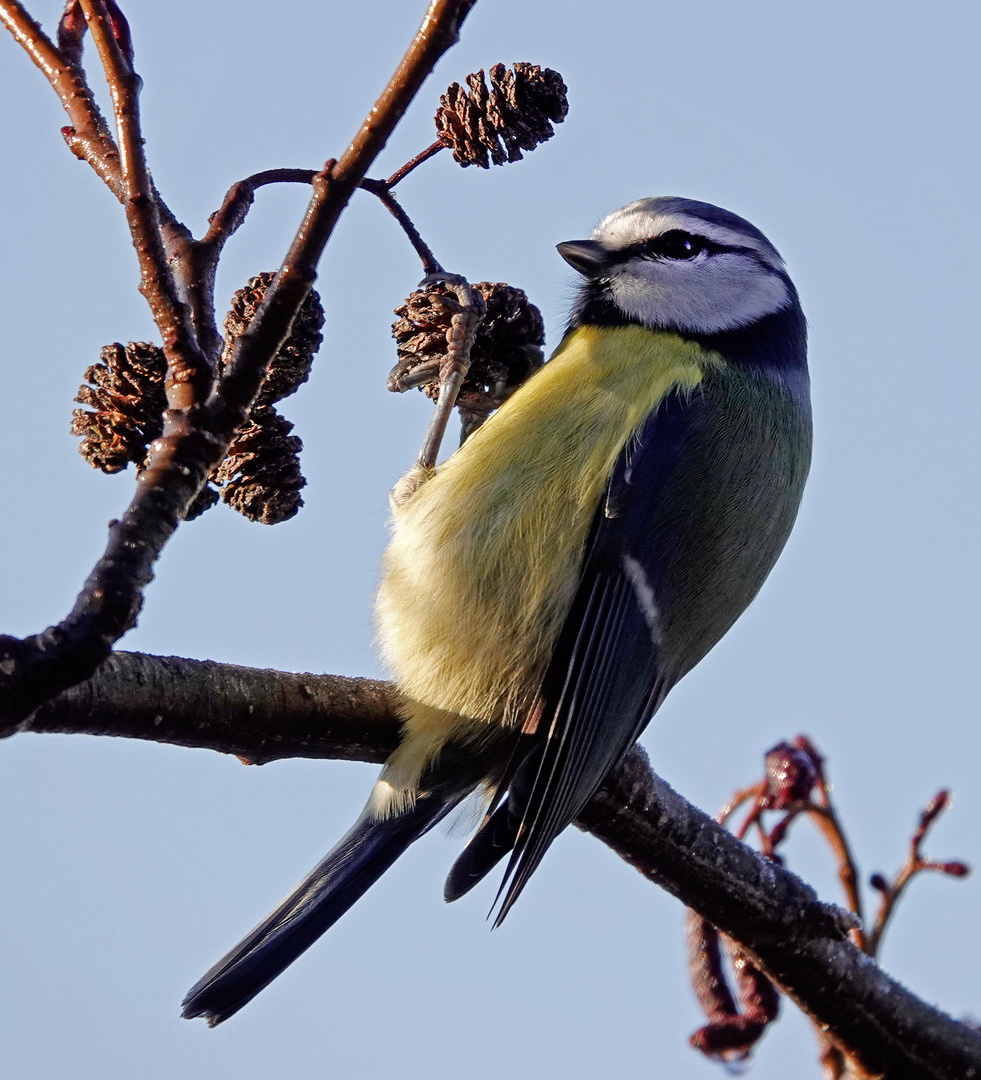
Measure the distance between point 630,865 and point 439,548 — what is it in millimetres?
687

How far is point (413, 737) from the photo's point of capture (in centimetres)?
214

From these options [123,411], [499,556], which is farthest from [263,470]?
[499,556]

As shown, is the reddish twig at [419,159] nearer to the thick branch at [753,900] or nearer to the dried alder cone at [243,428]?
the dried alder cone at [243,428]

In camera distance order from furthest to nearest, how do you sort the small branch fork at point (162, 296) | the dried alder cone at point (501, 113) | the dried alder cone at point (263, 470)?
1. the dried alder cone at point (263, 470)
2. the dried alder cone at point (501, 113)
3. the small branch fork at point (162, 296)

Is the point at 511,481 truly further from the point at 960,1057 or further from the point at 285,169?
the point at 960,1057

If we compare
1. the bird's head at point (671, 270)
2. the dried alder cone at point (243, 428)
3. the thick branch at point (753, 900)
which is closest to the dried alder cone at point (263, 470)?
the dried alder cone at point (243, 428)

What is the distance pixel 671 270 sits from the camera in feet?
8.48

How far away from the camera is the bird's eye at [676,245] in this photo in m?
2.61

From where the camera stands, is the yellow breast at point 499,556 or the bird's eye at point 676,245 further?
the bird's eye at point 676,245

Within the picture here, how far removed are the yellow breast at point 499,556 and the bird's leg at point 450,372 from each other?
0.13m

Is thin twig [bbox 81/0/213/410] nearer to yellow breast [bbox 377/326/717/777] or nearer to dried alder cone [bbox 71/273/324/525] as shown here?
dried alder cone [bbox 71/273/324/525]

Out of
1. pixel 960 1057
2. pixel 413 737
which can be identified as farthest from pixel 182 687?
pixel 960 1057

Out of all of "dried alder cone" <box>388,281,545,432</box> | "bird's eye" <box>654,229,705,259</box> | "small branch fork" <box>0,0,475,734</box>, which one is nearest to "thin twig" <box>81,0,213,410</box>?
"small branch fork" <box>0,0,475,734</box>

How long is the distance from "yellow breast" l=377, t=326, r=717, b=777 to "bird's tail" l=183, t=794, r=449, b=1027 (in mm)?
179
